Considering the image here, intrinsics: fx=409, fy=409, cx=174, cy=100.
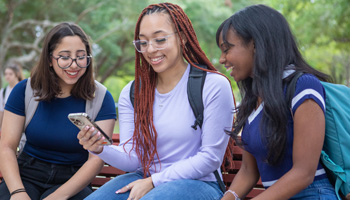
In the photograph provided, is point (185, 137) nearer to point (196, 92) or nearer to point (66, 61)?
point (196, 92)

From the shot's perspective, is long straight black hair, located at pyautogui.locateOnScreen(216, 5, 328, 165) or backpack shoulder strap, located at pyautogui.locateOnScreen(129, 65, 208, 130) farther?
backpack shoulder strap, located at pyautogui.locateOnScreen(129, 65, 208, 130)

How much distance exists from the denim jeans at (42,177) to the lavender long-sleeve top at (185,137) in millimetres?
571

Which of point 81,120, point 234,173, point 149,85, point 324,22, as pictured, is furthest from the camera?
point 324,22

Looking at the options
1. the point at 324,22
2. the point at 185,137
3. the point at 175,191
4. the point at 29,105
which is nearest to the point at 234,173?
the point at 185,137

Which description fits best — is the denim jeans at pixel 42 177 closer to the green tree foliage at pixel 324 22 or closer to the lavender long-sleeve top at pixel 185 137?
the lavender long-sleeve top at pixel 185 137

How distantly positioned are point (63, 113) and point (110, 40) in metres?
17.5

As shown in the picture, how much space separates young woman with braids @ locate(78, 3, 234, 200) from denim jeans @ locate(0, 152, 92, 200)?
1.81 feet

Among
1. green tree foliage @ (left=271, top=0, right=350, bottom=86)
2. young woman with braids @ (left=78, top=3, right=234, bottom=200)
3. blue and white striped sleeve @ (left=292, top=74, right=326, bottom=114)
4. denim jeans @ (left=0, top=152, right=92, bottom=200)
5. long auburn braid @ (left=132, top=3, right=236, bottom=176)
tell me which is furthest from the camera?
green tree foliage @ (left=271, top=0, right=350, bottom=86)

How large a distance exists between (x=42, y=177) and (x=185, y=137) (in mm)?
1156

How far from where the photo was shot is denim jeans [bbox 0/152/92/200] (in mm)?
2889

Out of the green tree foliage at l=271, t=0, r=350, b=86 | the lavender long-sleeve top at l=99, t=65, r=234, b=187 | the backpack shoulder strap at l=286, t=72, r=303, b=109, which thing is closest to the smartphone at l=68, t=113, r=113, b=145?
the lavender long-sleeve top at l=99, t=65, r=234, b=187

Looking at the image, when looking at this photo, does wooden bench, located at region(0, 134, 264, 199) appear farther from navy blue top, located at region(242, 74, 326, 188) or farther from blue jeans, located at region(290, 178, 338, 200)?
blue jeans, located at region(290, 178, 338, 200)

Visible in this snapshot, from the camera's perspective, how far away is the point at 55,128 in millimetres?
2938

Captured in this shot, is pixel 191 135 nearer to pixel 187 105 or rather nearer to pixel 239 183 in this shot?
pixel 187 105
